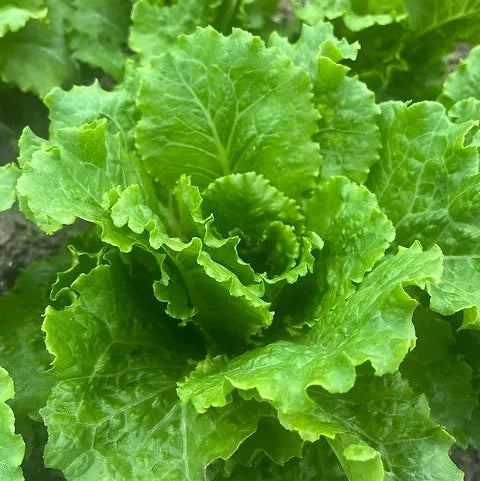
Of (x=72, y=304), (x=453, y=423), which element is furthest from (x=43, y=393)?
(x=453, y=423)

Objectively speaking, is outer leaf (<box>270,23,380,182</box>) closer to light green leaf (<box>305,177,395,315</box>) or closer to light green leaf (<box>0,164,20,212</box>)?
light green leaf (<box>305,177,395,315</box>)

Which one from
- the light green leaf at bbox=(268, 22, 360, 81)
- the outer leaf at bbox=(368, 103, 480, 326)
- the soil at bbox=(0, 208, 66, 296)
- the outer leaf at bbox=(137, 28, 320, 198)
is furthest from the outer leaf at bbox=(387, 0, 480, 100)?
the soil at bbox=(0, 208, 66, 296)

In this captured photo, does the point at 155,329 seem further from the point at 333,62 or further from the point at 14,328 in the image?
the point at 333,62

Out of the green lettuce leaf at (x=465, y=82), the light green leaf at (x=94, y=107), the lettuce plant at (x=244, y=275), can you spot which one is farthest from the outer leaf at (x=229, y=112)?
the green lettuce leaf at (x=465, y=82)

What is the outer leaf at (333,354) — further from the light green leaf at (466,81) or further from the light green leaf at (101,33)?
the light green leaf at (101,33)

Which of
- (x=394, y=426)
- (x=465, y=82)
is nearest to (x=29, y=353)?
(x=394, y=426)

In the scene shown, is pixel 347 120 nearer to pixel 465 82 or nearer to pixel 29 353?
pixel 465 82
